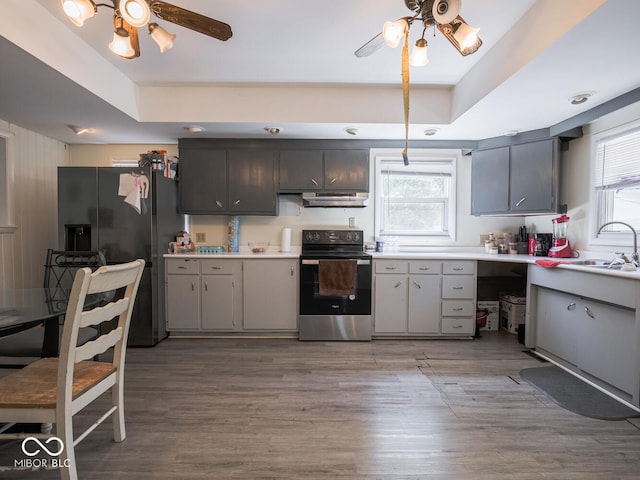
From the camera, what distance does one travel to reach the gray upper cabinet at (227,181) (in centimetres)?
339

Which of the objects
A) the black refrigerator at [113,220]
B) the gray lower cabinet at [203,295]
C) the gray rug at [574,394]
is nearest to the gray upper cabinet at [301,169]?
the gray lower cabinet at [203,295]

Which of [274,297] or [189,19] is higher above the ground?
[189,19]

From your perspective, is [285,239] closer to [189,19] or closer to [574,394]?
[189,19]

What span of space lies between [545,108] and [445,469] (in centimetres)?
285

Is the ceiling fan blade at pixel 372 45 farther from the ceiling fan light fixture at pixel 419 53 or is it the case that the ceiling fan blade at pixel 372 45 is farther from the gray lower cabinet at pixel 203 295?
the gray lower cabinet at pixel 203 295

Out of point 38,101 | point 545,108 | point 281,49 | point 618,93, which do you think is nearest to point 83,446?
point 38,101

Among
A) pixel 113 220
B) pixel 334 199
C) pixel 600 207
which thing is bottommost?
pixel 113 220

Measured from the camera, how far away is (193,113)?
290 centimetres

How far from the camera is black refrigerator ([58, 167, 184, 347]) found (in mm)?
2896

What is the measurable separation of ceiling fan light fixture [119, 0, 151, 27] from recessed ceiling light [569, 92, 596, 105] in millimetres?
2953

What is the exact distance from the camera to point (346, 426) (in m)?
1.77

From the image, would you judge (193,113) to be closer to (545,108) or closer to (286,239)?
(286,239)

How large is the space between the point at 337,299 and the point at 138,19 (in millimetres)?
2620

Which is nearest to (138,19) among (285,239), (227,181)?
(227,181)
